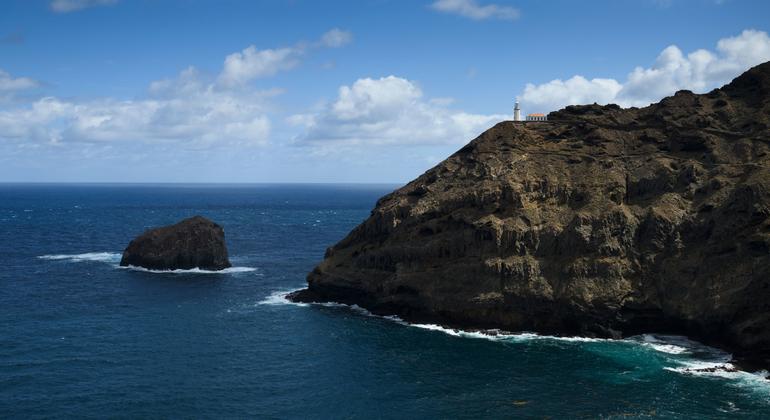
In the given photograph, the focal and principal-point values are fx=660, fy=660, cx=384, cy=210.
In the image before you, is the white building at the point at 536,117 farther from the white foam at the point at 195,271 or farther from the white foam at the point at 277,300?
the white foam at the point at 195,271

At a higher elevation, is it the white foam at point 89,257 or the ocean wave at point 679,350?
the white foam at point 89,257

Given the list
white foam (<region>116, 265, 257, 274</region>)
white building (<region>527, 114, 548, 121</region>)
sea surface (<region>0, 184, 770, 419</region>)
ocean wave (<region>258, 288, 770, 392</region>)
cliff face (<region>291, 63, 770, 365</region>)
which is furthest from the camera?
white foam (<region>116, 265, 257, 274</region>)

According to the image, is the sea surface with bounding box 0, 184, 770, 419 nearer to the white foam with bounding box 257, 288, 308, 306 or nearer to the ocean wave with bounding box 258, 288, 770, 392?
the ocean wave with bounding box 258, 288, 770, 392

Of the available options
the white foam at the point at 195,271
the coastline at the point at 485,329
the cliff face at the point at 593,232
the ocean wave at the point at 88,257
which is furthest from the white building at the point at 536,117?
the ocean wave at the point at 88,257

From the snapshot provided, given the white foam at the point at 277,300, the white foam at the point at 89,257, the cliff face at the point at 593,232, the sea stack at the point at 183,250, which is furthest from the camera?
the white foam at the point at 89,257

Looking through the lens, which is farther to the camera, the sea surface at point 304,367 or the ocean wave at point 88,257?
the ocean wave at point 88,257

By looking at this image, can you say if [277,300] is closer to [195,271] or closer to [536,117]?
[195,271]

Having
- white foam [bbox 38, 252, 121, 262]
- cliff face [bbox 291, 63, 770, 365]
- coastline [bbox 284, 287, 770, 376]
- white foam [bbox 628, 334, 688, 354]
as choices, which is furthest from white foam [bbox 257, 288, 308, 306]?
white foam [bbox 38, 252, 121, 262]

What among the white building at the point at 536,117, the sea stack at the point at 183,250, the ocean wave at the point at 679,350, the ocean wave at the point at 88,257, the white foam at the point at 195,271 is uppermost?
the white building at the point at 536,117
